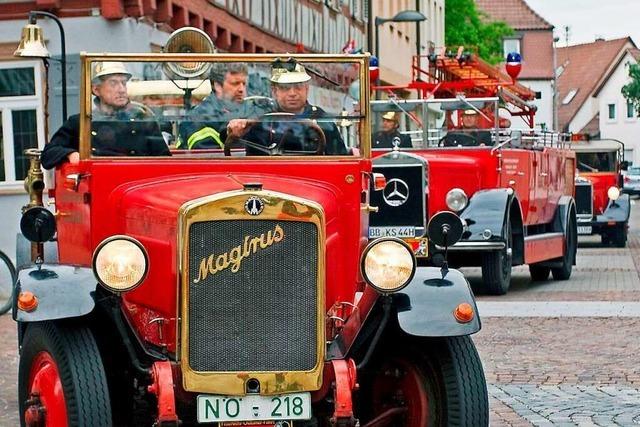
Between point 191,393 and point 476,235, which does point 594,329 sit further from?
point 191,393

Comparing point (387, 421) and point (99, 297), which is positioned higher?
point (99, 297)

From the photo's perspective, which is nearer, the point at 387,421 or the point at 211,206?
the point at 211,206

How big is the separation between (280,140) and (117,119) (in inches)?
31.3

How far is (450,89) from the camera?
2178 centimetres

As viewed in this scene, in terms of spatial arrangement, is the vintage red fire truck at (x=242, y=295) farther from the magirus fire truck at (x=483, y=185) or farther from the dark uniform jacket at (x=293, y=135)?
Result: the magirus fire truck at (x=483, y=185)

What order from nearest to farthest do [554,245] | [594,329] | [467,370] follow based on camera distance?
[467,370] → [594,329] → [554,245]

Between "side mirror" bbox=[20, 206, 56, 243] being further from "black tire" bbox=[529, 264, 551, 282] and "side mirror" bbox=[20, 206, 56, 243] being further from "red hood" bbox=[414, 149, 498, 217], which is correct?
"black tire" bbox=[529, 264, 551, 282]

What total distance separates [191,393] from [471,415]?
3.89 ft

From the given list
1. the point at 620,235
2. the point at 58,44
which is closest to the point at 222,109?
the point at 58,44

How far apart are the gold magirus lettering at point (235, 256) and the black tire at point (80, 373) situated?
58cm

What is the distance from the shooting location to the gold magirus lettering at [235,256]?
20.7ft

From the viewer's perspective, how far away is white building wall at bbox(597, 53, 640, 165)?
102 meters

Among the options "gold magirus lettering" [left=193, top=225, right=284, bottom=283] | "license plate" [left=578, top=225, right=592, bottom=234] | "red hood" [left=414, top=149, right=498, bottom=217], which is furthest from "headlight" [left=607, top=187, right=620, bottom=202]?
"gold magirus lettering" [left=193, top=225, right=284, bottom=283]

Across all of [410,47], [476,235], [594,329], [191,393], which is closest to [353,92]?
[191,393]
